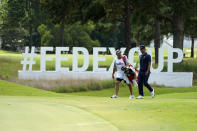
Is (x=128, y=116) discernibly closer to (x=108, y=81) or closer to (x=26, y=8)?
(x=108, y=81)

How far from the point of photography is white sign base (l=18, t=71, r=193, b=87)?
32.2m

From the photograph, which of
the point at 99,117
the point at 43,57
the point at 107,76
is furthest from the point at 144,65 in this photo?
the point at 43,57

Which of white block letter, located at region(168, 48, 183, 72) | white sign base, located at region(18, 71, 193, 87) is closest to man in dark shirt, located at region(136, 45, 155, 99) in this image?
white block letter, located at region(168, 48, 183, 72)

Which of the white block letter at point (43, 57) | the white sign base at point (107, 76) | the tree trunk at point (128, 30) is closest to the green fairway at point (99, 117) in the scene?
the white sign base at point (107, 76)

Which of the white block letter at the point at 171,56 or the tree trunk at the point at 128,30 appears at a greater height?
the tree trunk at the point at 128,30

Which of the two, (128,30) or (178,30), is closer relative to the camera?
(178,30)

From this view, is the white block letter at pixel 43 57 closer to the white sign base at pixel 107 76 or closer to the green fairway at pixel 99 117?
the white sign base at pixel 107 76

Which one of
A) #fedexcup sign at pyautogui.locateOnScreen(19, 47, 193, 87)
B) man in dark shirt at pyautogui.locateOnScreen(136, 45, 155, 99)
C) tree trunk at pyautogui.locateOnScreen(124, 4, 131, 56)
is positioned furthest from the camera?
tree trunk at pyautogui.locateOnScreen(124, 4, 131, 56)

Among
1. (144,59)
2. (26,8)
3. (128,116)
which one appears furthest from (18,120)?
(26,8)

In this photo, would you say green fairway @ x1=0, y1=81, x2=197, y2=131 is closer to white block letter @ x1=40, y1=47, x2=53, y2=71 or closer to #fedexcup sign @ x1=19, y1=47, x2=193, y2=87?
#fedexcup sign @ x1=19, y1=47, x2=193, y2=87

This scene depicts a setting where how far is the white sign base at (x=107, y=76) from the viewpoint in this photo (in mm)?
32219

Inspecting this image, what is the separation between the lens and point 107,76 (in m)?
32.4

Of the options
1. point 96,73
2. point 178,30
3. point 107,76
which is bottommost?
point 107,76

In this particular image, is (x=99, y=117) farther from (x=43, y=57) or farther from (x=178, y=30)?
(x=178, y=30)
